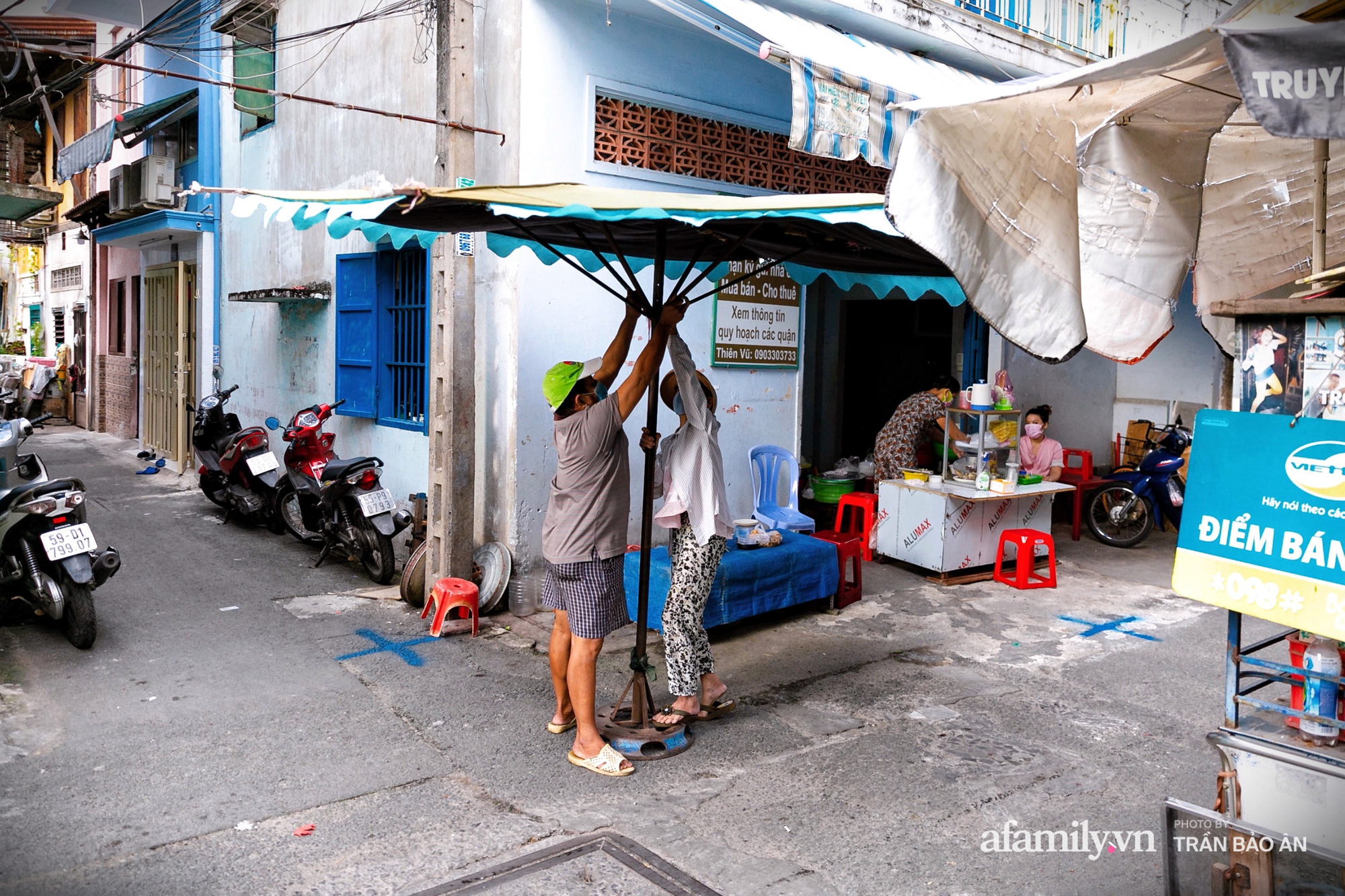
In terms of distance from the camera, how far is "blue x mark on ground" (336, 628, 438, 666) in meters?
5.65

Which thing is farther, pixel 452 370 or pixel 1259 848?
pixel 452 370

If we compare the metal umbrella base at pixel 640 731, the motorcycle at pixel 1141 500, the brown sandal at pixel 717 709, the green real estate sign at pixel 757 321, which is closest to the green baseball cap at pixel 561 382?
the metal umbrella base at pixel 640 731

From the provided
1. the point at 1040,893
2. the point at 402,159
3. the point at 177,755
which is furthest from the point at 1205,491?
the point at 402,159

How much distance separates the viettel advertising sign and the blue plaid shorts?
91.1 inches

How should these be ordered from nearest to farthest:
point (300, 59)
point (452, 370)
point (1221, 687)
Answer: point (1221, 687) → point (452, 370) → point (300, 59)

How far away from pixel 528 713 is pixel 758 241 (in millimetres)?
2565

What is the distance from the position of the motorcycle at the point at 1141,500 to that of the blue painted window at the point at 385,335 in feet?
20.6

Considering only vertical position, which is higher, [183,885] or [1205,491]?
[1205,491]

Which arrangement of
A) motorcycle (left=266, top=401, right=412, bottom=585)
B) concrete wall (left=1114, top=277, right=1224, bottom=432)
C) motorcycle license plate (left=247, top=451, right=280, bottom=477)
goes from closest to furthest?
motorcycle (left=266, top=401, right=412, bottom=585)
motorcycle license plate (left=247, top=451, right=280, bottom=477)
concrete wall (left=1114, top=277, right=1224, bottom=432)

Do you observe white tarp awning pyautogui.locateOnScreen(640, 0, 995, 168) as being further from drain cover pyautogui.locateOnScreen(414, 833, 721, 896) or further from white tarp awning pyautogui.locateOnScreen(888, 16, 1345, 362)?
drain cover pyautogui.locateOnScreen(414, 833, 721, 896)

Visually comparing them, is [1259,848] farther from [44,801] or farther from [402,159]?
[402,159]

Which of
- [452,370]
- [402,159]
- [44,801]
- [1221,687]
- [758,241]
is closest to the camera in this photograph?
[44,801]

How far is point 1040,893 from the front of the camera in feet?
11.0

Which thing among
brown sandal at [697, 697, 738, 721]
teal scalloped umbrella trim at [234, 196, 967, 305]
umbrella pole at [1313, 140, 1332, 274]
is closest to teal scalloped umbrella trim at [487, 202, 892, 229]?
teal scalloped umbrella trim at [234, 196, 967, 305]
